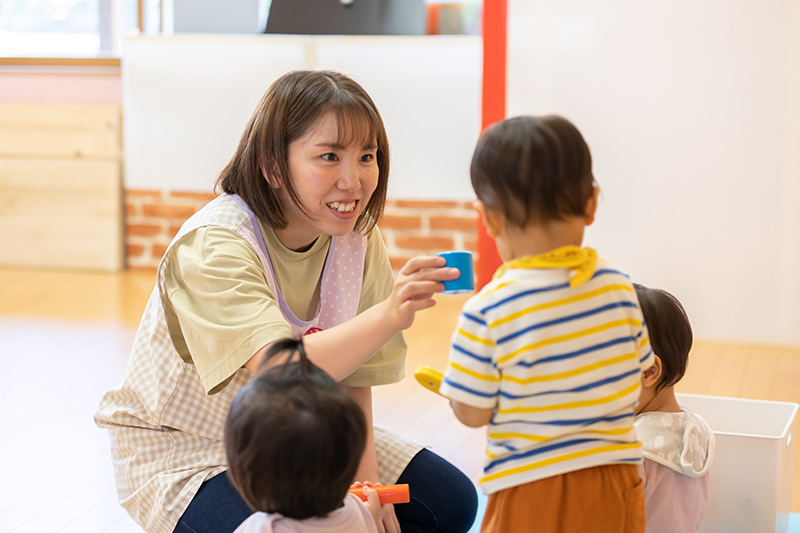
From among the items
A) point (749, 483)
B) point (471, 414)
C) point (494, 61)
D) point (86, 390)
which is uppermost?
point (494, 61)

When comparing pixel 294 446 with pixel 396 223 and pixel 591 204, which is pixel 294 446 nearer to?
pixel 591 204

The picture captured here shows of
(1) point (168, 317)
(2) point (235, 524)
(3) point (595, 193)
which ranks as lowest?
(2) point (235, 524)

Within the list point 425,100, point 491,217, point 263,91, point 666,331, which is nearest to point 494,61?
point 425,100

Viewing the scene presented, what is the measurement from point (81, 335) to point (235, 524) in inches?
69.8

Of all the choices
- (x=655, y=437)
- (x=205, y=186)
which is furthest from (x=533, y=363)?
(x=205, y=186)

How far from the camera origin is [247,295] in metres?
1.07

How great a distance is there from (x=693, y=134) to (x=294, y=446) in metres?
2.14

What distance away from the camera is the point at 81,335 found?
2689 mm

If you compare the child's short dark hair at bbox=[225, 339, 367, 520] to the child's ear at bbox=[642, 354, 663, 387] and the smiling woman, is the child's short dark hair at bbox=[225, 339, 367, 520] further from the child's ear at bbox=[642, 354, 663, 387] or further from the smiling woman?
the child's ear at bbox=[642, 354, 663, 387]

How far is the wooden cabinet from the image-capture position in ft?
12.0

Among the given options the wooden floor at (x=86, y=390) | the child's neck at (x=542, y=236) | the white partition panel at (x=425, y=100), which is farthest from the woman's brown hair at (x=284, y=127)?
the white partition panel at (x=425, y=100)

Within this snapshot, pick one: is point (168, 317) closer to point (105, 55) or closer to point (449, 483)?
point (449, 483)

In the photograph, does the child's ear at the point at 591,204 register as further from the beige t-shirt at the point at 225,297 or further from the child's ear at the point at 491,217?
the beige t-shirt at the point at 225,297

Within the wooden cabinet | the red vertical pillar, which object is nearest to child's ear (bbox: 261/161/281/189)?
the red vertical pillar
